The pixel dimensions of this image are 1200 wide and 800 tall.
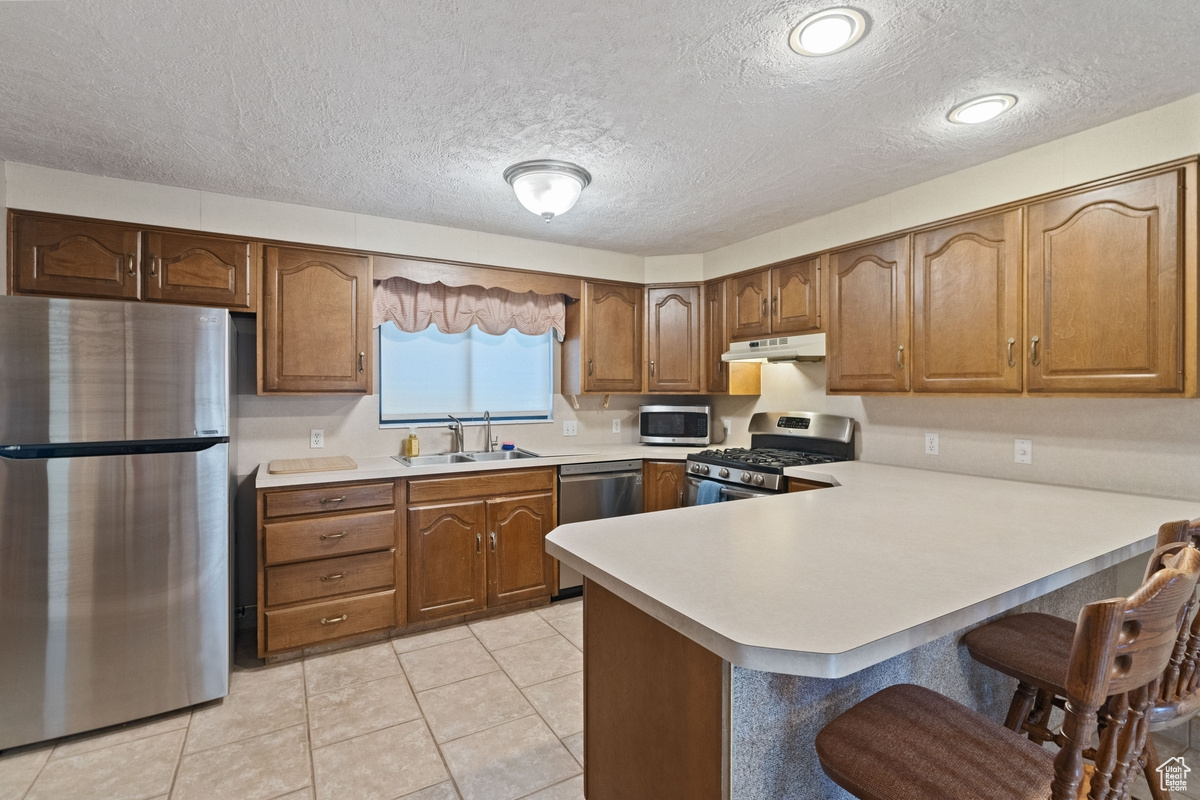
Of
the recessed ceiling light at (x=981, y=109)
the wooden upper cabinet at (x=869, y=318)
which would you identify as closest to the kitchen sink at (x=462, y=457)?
the wooden upper cabinet at (x=869, y=318)

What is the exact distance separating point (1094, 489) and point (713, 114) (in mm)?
2145

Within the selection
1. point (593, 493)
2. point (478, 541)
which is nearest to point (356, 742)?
point (478, 541)

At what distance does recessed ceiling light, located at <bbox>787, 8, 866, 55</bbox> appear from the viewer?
1469mm

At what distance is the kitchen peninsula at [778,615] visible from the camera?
101 cm

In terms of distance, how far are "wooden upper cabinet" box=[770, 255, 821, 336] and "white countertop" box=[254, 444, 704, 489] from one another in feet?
3.44

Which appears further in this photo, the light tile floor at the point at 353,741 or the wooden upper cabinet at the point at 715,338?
the wooden upper cabinet at the point at 715,338

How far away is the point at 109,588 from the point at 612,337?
2.95 m

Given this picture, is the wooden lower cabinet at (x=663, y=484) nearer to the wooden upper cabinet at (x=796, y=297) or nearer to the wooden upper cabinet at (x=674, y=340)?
the wooden upper cabinet at (x=674, y=340)

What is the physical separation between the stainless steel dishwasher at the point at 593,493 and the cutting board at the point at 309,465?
1.22 metres

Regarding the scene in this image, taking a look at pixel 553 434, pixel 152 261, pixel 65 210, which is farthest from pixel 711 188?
pixel 65 210

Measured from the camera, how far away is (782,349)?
Answer: 3350 millimetres

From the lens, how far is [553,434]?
13.4ft

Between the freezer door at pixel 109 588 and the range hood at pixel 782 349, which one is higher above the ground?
the range hood at pixel 782 349

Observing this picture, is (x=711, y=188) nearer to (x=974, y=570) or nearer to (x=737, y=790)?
(x=974, y=570)
